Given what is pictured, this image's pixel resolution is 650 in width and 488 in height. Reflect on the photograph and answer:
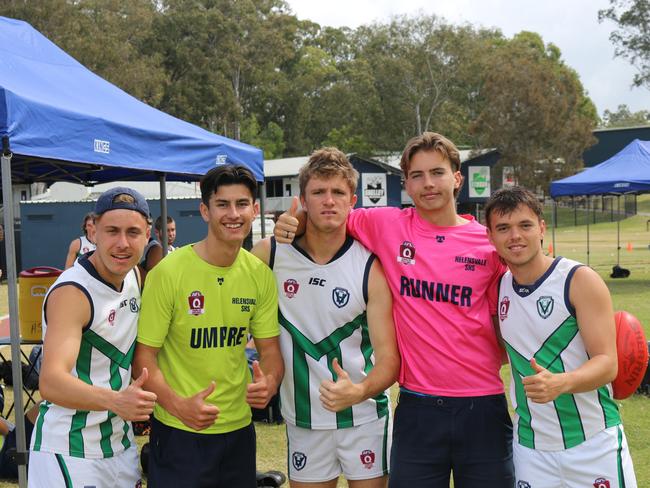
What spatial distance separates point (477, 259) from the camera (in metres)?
3.22

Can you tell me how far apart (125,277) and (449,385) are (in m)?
1.55

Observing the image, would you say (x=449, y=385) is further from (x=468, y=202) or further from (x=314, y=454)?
(x=468, y=202)

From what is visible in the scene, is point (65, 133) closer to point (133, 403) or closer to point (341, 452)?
point (133, 403)

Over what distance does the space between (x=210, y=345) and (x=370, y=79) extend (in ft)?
154

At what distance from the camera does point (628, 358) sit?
3.08 meters

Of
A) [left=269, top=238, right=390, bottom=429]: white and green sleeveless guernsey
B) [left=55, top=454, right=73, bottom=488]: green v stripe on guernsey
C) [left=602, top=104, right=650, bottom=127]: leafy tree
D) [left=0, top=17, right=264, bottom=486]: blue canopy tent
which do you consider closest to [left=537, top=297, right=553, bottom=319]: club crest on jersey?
[left=269, top=238, right=390, bottom=429]: white and green sleeveless guernsey

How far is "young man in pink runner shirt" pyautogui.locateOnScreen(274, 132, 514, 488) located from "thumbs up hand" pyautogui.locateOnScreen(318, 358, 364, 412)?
14.0 inches

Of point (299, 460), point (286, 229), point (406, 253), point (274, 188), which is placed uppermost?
point (274, 188)

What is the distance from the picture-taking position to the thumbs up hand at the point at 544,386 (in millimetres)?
2652

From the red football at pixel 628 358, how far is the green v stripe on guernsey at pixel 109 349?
2164 millimetres

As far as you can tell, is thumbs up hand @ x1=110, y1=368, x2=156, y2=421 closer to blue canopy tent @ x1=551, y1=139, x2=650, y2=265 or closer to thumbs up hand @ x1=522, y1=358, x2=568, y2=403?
thumbs up hand @ x1=522, y1=358, x2=568, y2=403

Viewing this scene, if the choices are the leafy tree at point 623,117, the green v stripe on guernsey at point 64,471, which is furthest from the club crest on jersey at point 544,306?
the leafy tree at point 623,117

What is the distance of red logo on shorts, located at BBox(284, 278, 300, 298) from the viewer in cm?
333

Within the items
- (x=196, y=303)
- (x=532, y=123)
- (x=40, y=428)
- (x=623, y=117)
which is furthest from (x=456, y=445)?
(x=623, y=117)
